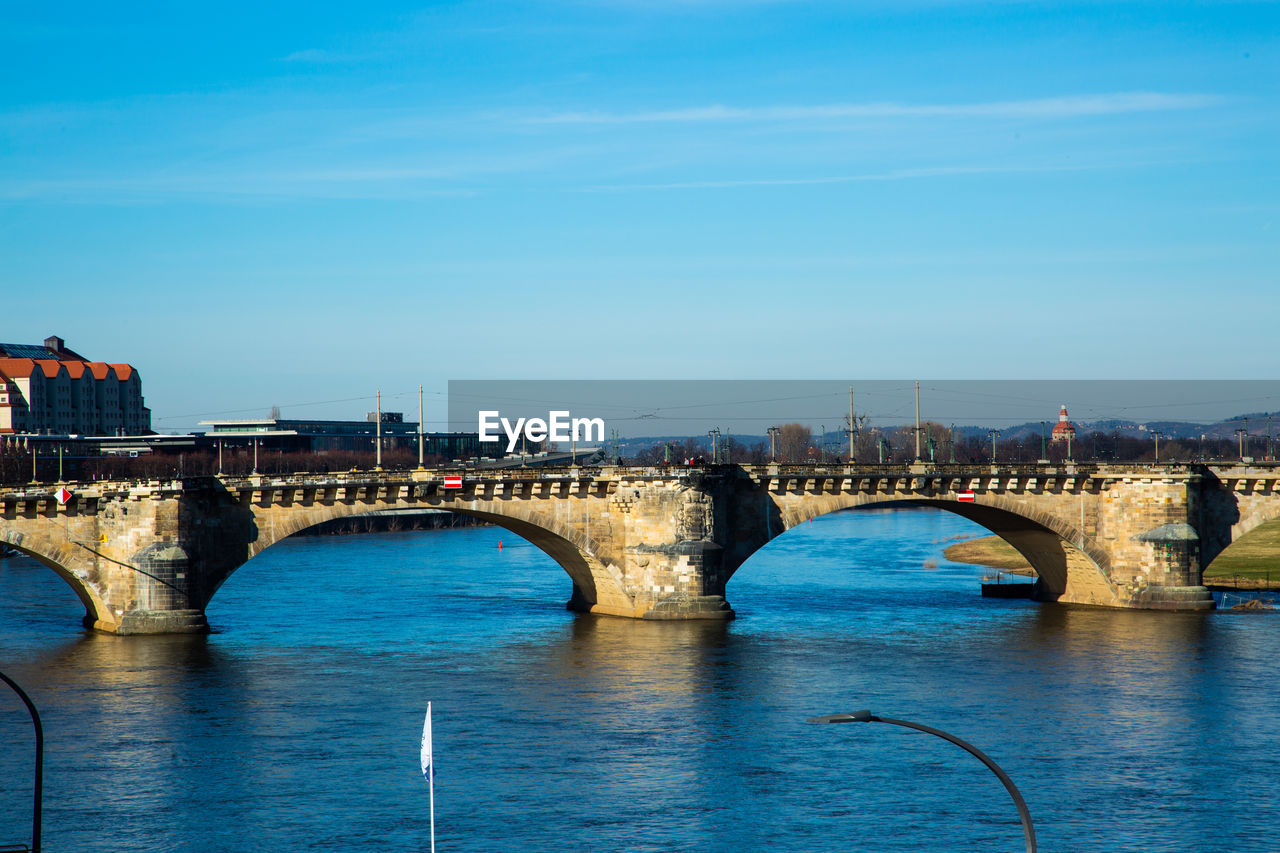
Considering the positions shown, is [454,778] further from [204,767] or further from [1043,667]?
[1043,667]

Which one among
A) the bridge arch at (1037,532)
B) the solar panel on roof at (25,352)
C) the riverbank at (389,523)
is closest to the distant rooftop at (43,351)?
the solar panel on roof at (25,352)

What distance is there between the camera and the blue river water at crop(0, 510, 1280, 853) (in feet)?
116

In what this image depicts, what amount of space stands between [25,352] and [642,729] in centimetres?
16487

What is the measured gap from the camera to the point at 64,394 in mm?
177250

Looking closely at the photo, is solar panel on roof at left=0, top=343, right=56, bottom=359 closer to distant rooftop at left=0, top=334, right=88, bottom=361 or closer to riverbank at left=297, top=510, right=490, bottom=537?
distant rooftop at left=0, top=334, right=88, bottom=361

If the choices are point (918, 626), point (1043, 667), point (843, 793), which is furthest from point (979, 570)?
point (843, 793)

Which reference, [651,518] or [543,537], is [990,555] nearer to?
[543,537]

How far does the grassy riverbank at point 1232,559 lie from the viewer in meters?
86.1

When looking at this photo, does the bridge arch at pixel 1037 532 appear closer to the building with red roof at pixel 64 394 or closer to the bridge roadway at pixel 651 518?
the bridge roadway at pixel 651 518

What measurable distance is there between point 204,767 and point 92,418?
15199 centimetres

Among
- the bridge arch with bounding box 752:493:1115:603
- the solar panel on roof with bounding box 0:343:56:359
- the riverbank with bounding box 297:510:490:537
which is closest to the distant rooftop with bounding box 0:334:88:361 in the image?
the solar panel on roof with bounding box 0:343:56:359

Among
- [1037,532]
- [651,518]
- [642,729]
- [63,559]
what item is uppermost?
[651,518]

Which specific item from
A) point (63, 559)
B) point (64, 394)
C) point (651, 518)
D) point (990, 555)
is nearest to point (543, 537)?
point (651, 518)

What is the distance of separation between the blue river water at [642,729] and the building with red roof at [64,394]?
4008 inches
